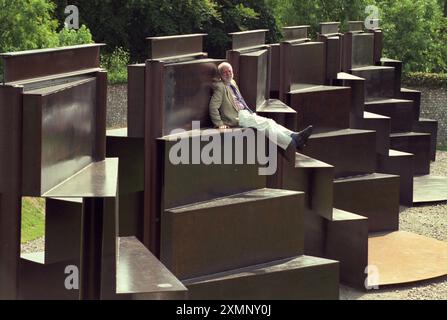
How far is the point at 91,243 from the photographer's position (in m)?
8.09

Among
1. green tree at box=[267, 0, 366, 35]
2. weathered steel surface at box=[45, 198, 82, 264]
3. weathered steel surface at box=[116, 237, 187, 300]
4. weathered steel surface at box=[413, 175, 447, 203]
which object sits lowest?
weathered steel surface at box=[413, 175, 447, 203]

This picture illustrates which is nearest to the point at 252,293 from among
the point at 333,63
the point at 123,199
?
the point at 123,199

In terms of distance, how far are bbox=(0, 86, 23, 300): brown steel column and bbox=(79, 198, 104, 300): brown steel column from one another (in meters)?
0.56

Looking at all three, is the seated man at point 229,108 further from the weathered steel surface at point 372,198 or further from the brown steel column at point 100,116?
the weathered steel surface at point 372,198

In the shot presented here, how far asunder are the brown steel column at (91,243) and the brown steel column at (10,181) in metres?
0.56

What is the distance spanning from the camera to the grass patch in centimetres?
1545

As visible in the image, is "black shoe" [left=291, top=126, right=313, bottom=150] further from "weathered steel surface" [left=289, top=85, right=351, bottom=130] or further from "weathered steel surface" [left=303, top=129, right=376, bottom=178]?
"weathered steel surface" [left=289, top=85, right=351, bottom=130]

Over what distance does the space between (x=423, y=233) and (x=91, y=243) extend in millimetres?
9602

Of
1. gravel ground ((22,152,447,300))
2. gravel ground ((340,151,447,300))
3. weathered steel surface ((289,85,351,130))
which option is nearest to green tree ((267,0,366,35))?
gravel ground ((340,151,447,300))

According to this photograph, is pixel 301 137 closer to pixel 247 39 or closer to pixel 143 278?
pixel 247 39

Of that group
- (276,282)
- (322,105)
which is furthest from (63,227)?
(322,105)

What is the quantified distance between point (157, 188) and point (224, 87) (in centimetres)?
200

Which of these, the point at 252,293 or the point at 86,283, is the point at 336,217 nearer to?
the point at 252,293

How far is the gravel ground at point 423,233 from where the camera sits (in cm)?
1302
